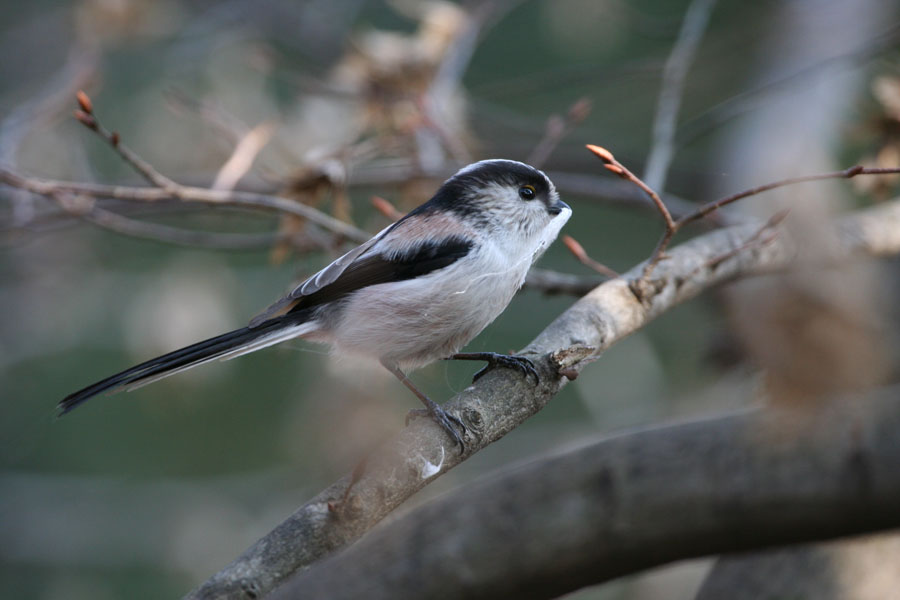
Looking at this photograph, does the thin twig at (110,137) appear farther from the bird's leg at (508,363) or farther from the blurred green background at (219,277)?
the bird's leg at (508,363)

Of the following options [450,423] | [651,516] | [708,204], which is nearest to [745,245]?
[708,204]

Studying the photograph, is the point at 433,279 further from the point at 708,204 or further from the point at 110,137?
the point at 110,137

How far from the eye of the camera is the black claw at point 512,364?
2197 millimetres

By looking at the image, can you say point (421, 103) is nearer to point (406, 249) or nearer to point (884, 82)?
point (406, 249)

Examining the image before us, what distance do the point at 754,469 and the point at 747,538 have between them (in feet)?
0.42

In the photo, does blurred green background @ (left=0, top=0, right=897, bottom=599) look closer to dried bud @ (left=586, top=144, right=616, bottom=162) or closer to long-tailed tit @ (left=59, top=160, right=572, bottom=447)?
long-tailed tit @ (left=59, top=160, right=572, bottom=447)

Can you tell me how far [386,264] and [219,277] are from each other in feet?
11.1

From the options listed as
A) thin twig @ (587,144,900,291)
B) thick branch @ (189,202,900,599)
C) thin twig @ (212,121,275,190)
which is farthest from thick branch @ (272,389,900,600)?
thin twig @ (212,121,275,190)

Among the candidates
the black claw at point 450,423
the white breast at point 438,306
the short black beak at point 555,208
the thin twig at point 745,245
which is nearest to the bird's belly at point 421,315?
the white breast at point 438,306

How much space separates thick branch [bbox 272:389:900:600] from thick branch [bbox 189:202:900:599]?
189mm

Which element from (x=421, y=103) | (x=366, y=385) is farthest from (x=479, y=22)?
(x=366, y=385)

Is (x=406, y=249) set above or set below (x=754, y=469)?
above

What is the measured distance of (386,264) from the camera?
254 centimetres

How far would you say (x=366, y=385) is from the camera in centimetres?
241
